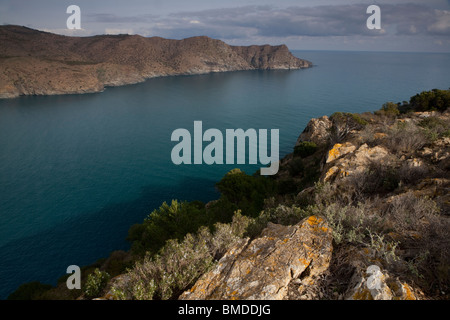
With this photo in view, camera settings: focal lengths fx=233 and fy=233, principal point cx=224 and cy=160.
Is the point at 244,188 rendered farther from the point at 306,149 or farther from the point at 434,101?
the point at 434,101

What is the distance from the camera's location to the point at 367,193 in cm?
930

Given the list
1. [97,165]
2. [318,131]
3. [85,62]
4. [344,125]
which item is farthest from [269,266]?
[85,62]

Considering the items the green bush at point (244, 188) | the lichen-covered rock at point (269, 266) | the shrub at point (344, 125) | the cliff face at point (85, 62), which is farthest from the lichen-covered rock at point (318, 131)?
the cliff face at point (85, 62)

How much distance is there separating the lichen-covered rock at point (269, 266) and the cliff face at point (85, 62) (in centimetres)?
11902

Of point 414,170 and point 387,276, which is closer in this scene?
point 387,276

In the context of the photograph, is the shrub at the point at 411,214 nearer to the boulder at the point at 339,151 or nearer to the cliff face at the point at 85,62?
the boulder at the point at 339,151

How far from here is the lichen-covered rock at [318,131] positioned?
89.9 ft

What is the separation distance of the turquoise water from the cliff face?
18664 millimetres

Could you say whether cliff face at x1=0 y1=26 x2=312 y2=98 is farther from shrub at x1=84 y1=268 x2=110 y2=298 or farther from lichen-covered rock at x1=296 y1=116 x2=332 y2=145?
shrub at x1=84 y1=268 x2=110 y2=298

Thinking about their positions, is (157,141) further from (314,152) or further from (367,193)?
(367,193)
